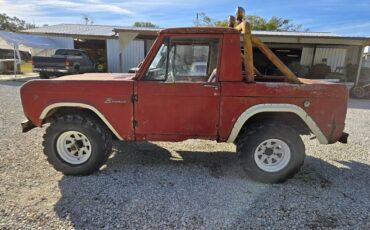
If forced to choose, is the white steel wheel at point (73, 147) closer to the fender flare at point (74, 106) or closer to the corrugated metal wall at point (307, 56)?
the fender flare at point (74, 106)

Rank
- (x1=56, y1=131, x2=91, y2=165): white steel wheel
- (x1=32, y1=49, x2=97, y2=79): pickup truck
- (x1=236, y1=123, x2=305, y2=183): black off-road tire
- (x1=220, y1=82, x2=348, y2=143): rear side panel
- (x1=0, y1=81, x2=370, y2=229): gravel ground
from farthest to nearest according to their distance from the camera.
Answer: (x1=32, y1=49, x2=97, y2=79): pickup truck < (x1=56, y1=131, x2=91, y2=165): white steel wheel < (x1=236, y1=123, x2=305, y2=183): black off-road tire < (x1=220, y1=82, x2=348, y2=143): rear side panel < (x1=0, y1=81, x2=370, y2=229): gravel ground

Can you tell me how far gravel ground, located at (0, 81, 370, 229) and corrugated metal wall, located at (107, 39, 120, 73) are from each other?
12265 millimetres

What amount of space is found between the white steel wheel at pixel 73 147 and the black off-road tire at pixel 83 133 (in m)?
0.04

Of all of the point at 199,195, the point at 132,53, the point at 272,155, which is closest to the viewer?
the point at 199,195

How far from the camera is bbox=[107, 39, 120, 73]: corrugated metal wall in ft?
53.6

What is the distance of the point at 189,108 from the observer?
3617mm

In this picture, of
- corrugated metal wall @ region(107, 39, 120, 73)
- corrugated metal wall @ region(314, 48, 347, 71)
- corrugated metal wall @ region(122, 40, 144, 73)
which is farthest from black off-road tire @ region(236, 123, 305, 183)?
corrugated metal wall @ region(314, 48, 347, 71)

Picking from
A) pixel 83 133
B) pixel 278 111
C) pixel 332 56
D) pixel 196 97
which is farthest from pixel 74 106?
pixel 332 56

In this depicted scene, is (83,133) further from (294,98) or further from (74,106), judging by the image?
(294,98)

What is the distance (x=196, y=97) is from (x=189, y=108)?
0.61 feet

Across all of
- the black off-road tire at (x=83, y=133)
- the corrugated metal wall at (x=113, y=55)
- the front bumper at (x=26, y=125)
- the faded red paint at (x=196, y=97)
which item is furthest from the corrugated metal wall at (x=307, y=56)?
the front bumper at (x=26, y=125)

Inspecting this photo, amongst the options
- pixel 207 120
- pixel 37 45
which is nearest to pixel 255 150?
pixel 207 120

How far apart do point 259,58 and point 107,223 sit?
1107 centimetres

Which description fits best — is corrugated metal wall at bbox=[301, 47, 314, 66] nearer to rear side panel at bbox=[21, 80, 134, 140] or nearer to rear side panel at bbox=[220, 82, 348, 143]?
rear side panel at bbox=[220, 82, 348, 143]
